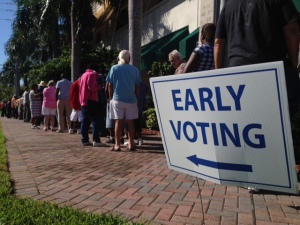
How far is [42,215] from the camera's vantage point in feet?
9.09


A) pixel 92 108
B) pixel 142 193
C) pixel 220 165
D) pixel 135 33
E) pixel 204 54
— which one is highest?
pixel 135 33

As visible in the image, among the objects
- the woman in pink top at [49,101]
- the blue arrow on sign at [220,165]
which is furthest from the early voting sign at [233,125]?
the woman in pink top at [49,101]

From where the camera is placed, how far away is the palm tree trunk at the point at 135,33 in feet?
29.9

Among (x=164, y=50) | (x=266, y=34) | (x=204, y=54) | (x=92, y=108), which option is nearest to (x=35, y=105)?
(x=164, y=50)

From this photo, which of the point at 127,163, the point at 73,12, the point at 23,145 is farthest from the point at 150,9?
the point at 127,163

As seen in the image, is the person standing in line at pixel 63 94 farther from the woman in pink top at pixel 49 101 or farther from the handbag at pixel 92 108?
the handbag at pixel 92 108

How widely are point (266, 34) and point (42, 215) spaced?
92.2 inches

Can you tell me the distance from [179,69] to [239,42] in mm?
2097

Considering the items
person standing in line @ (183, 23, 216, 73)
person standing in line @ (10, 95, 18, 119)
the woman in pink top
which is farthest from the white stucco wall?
person standing in line @ (10, 95, 18, 119)

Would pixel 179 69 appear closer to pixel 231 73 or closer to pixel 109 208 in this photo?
pixel 109 208

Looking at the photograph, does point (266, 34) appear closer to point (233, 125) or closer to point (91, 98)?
point (233, 125)

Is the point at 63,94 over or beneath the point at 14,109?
over

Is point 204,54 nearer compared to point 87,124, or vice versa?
point 204,54

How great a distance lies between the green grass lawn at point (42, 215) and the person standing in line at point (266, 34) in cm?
168
